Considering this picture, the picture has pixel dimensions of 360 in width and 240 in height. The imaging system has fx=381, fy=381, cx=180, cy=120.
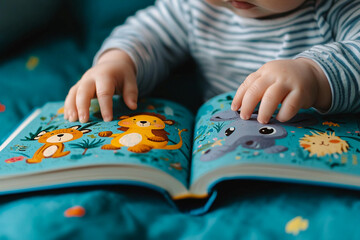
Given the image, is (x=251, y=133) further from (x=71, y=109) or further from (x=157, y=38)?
(x=157, y=38)

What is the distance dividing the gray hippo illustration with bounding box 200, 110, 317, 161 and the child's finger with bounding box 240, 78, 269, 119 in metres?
0.02

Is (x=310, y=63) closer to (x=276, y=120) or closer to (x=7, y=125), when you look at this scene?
(x=276, y=120)

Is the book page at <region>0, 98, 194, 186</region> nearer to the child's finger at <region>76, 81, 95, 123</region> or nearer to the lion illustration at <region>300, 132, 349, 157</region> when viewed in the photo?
the child's finger at <region>76, 81, 95, 123</region>

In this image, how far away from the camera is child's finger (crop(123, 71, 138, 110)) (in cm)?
67

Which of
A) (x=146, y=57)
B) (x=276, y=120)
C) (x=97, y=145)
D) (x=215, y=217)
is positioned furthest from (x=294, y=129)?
(x=146, y=57)

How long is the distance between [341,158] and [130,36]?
526 mm

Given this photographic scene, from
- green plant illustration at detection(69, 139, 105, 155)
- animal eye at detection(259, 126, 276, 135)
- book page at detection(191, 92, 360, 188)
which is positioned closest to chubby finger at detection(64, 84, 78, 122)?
green plant illustration at detection(69, 139, 105, 155)

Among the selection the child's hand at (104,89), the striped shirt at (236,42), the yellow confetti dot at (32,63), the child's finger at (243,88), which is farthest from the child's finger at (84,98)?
the yellow confetti dot at (32,63)

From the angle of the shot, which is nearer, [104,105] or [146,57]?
[104,105]

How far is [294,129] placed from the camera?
0.55 m

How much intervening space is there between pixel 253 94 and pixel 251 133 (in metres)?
0.06

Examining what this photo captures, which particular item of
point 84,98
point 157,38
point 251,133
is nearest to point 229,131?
point 251,133

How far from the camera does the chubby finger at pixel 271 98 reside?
54 centimetres

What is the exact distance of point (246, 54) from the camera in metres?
0.79
